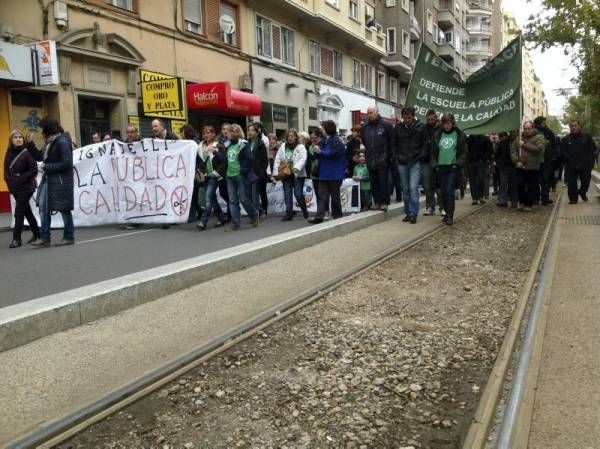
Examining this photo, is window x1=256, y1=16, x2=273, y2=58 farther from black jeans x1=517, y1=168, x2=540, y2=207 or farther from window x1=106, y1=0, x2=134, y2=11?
black jeans x1=517, y1=168, x2=540, y2=207

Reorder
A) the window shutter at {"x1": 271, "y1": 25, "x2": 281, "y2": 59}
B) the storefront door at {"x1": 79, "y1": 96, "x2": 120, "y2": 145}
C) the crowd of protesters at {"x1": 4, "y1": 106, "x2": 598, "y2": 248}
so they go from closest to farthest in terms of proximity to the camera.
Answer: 1. the crowd of protesters at {"x1": 4, "y1": 106, "x2": 598, "y2": 248}
2. the storefront door at {"x1": 79, "y1": 96, "x2": 120, "y2": 145}
3. the window shutter at {"x1": 271, "y1": 25, "x2": 281, "y2": 59}

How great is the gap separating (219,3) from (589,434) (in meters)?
19.1

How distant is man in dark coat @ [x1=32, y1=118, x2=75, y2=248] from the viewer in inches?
311

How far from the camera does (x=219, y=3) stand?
19.4 meters

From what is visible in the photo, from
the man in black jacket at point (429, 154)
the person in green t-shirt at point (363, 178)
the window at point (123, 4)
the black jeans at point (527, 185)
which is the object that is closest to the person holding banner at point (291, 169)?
the person in green t-shirt at point (363, 178)

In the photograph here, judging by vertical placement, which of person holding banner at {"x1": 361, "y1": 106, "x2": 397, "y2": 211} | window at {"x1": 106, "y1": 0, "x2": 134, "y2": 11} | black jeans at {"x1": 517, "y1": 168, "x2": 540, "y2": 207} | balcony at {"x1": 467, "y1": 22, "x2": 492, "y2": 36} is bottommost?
black jeans at {"x1": 517, "y1": 168, "x2": 540, "y2": 207}

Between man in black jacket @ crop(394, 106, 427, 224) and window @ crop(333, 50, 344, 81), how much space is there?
63.0 feet

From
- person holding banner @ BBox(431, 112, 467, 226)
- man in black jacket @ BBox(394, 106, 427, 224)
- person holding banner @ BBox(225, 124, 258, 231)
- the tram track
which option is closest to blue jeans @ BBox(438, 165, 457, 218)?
person holding banner @ BBox(431, 112, 467, 226)

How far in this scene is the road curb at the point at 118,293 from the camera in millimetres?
4277

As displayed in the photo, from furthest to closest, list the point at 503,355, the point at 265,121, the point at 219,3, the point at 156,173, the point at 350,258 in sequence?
1. the point at 265,121
2. the point at 219,3
3. the point at 156,173
4. the point at 350,258
5. the point at 503,355

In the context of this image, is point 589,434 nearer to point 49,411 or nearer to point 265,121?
point 49,411

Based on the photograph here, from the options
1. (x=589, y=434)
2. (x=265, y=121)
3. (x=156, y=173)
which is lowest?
(x=589, y=434)

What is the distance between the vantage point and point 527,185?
12227 mm

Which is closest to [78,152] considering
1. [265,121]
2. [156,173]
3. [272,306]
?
[156,173]
